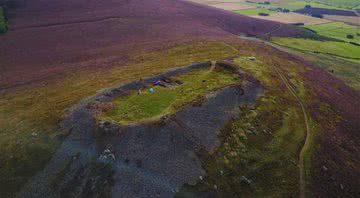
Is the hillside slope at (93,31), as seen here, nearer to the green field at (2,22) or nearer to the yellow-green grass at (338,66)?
Answer: the green field at (2,22)

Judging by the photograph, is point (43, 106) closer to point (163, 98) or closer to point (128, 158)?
point (163, 98)

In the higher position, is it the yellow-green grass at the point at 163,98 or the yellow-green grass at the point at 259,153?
the yellow-green grass at the point at 163,98

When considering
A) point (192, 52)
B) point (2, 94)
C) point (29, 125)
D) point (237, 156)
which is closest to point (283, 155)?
point (237, 156)

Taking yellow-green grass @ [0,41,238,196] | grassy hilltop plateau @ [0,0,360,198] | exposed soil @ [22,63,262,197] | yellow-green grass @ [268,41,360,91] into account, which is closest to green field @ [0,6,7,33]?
grassy hilltop plateau @ [0,0,360,198]

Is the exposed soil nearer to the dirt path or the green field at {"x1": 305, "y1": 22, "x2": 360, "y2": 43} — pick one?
the dirt path

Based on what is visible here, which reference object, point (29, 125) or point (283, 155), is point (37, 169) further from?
point (283, 155)

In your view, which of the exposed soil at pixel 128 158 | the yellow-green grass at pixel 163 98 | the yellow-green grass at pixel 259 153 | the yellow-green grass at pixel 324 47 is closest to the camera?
the exposed soil at pixel 128 158

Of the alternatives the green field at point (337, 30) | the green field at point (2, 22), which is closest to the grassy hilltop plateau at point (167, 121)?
the green field at point (2, 22)
